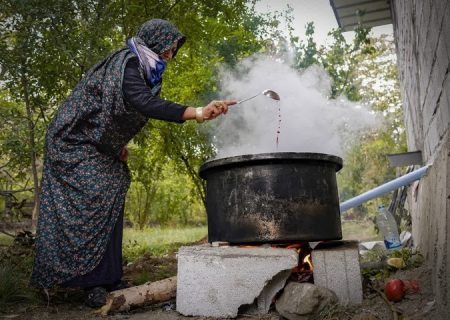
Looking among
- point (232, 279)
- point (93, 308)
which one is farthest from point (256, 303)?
point (93, 308)

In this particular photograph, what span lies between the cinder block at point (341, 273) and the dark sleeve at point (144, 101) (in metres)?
1.26

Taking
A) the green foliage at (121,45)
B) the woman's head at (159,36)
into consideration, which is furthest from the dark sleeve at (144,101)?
the green foliage at (121,45)

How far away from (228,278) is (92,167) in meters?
1.23

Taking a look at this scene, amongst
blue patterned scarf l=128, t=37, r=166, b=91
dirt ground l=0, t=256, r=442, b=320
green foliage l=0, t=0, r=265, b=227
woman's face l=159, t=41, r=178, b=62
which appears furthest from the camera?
green foliage l=0, t=0, r=265, b=227

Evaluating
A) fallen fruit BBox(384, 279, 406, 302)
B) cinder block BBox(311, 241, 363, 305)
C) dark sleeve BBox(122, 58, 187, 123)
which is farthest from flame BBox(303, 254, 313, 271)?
dark sleeve BBox(122, 58, 187, 123)

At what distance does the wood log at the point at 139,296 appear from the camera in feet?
8.61

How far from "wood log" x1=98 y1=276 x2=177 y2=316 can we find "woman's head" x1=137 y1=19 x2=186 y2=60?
5.49ft

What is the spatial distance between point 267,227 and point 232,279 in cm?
39

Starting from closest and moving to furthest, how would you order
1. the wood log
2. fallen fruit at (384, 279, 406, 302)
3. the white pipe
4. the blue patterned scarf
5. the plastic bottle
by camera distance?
fallen fruit at (384, 279, 406, 302), the wood log, the blue patterned scarf, the white pipe, the plastic bottle

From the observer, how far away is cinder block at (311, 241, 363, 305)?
2.43 metres

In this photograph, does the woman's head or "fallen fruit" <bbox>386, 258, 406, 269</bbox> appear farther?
"fallen fruit" <bbox>386, 258, 406, 269</bbox>

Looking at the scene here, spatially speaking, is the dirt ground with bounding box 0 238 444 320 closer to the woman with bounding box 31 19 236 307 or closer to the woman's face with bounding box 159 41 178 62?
the woman with bounding box 31 19 236 307

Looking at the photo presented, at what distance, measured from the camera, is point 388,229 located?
553 cm

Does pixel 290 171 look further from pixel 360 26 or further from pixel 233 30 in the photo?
pixel 360 26
